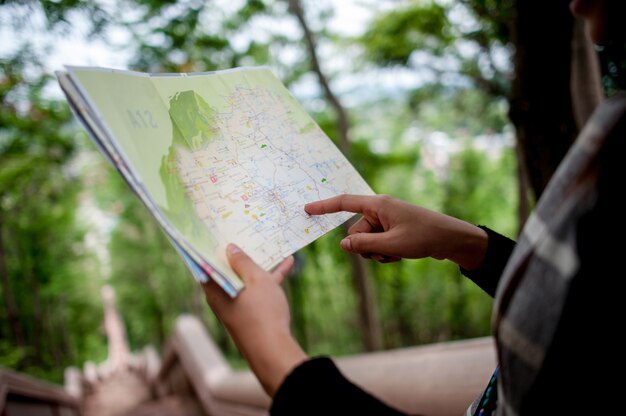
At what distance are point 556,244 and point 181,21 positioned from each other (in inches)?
207

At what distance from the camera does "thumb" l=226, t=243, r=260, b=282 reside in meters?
0.87

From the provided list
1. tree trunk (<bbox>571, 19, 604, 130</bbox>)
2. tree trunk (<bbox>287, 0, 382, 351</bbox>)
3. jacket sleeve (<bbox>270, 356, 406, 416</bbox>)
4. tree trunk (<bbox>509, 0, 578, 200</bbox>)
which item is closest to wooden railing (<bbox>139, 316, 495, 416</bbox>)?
jacket sleeve (<bbox>270, 356, 406, 416</bbox>)

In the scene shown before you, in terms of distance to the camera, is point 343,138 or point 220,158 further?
point 343,138

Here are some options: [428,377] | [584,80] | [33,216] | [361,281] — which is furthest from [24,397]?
[33,216]

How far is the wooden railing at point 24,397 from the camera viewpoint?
2723mm

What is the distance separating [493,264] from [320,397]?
56 cm

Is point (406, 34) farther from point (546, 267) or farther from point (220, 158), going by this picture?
point (546, 267)

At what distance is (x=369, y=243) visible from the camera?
3.60 feet

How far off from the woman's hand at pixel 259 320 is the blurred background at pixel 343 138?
2129 mm

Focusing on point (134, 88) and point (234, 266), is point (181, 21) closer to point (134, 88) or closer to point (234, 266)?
point (134, 88)

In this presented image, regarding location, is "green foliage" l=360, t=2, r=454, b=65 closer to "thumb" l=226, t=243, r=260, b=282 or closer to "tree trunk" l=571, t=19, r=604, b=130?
"tree trunk" l=571, t=19, r=604, b=130

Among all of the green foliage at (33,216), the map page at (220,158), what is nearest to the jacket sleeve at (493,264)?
the map page at (220,158)

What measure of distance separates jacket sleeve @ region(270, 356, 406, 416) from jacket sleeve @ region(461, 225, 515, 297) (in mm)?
457

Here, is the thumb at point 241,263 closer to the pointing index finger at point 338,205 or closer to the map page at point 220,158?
the map page at point 220,158
